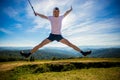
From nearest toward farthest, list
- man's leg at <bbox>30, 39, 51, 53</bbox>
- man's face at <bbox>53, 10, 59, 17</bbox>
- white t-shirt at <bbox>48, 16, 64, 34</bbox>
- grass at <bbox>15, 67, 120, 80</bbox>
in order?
man's leg at <bbox>30, 39, 51, 53</bbox> → man's face at <bbox>53, 10, 59, 17</bbox> → white t-shirt at <bbox>48, 16, 64, 34</bbox> → grass at <bbox>15, 67, 120, 80</bbox>

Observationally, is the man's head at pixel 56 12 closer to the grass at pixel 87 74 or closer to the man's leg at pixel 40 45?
the man's leg at pixel 40 45

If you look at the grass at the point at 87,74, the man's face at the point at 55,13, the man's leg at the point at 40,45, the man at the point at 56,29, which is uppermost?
the man's face at the point at 55,13

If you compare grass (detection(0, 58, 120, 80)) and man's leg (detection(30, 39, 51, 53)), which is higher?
man's leg (detection(30, 39, 51, 53))

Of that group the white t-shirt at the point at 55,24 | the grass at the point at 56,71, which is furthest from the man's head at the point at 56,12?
the grass at the point at 56,71

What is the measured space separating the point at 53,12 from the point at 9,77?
32618 millimetres

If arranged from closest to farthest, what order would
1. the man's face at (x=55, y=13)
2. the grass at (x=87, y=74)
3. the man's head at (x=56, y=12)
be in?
the man's head at (x=56, y=12) < the man's face at (x=55, y=13) < the grass at (x=87, y=74)

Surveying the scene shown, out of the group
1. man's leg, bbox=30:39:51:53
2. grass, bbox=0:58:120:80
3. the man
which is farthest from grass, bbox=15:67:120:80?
man's leg, bbox=30:39:51:53

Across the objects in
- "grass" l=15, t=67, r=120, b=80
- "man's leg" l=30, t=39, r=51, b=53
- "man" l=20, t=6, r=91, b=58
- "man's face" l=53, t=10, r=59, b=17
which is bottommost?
"grass" l=15, t=67, r=120, b=80

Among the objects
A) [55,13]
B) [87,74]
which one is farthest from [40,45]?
[87,74]

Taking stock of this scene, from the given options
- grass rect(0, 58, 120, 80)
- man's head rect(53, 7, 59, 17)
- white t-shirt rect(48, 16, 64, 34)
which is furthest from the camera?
grass rect(0, 58, 120, 80)

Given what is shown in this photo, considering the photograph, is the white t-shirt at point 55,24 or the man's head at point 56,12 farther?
the white t-shirt at point 55,24

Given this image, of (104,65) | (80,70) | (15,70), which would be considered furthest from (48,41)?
(104,65)

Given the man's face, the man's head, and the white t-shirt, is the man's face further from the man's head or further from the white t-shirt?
the white t-shirt

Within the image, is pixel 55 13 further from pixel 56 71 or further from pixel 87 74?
pixel 87 74
